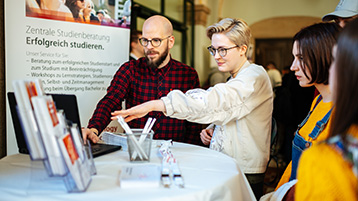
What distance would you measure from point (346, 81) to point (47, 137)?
82cm

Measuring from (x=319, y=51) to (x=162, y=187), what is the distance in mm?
912

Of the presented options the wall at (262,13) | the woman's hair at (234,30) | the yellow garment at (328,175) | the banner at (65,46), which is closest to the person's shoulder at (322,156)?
the yellow garment at (328,175)

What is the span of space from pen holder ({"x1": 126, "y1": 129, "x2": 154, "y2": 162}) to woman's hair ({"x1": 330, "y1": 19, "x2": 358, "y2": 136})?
2.36 ft

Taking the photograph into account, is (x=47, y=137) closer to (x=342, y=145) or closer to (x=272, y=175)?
(x=342, y=145)

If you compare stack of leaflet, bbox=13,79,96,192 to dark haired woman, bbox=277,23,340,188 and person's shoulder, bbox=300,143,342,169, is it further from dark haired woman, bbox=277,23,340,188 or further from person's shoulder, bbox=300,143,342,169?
dark haired woman, bbox=277,23,340,188

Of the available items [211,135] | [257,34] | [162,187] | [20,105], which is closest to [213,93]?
[211,135]

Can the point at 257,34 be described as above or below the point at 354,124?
above

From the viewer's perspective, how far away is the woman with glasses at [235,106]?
1568 mm

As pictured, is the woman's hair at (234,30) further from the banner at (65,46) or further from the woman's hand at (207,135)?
the banner at (65,46)

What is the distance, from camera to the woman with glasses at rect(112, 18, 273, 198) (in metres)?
1.57

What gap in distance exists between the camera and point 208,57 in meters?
7.51

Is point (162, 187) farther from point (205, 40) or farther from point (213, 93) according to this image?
point (205, 40)

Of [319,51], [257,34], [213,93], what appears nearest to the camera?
[319,51]

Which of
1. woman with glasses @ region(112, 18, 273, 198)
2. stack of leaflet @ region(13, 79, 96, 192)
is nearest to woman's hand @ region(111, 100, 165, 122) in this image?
woman with glasses @ region(112, 18, 273, 198)
